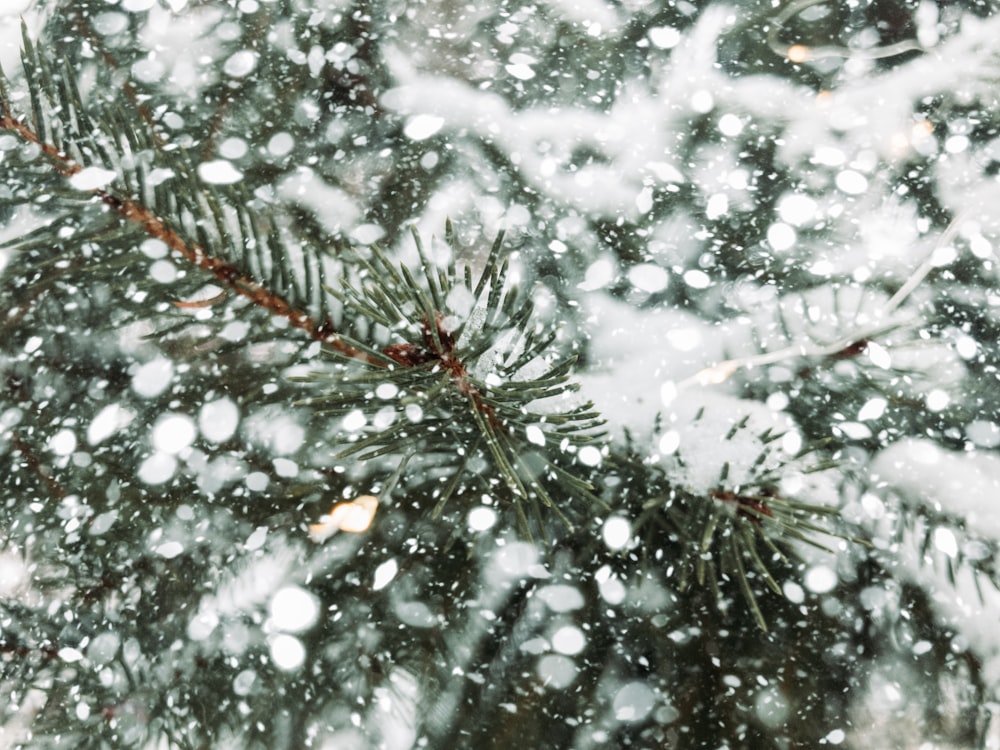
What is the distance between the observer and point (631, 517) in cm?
66

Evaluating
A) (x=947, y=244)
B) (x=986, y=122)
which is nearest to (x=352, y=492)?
(x=947, y=244)

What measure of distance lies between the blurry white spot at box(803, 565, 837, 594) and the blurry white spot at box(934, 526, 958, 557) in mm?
126

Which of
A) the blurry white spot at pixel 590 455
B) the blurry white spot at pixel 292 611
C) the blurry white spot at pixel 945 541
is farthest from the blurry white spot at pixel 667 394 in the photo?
the blurry white spot at pixel 292 611

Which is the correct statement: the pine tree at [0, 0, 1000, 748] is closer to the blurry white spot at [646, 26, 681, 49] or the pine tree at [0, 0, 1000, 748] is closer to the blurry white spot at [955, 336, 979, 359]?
the blurry white spot at [955, 336, 979, 359]

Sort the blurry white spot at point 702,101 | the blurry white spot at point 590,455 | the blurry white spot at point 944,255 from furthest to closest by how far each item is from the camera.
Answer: the blurry white spot at point 702,101 → the blurry white spot at point 944,255 → the blurry white spot at point 590,455

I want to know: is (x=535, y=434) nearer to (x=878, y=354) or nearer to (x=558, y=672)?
(x=558, y=672)

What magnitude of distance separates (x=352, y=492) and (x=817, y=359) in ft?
1.79

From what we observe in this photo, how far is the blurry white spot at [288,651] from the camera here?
2.21 ft

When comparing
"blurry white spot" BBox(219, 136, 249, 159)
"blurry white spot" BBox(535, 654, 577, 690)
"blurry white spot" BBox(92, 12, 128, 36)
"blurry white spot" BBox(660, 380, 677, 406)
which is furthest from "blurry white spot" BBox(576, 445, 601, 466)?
"blurry white spot" BBox(92, 12, 128, 36)

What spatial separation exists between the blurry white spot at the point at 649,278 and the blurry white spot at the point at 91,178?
21.6 inches

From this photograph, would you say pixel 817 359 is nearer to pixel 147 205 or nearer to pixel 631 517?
pixel 631 517

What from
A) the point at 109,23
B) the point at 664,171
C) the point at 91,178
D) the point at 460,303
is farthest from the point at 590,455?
the point at 109,23

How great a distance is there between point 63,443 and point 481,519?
47cm

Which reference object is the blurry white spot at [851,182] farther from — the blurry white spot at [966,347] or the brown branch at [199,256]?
the brown branch at [199,256]
